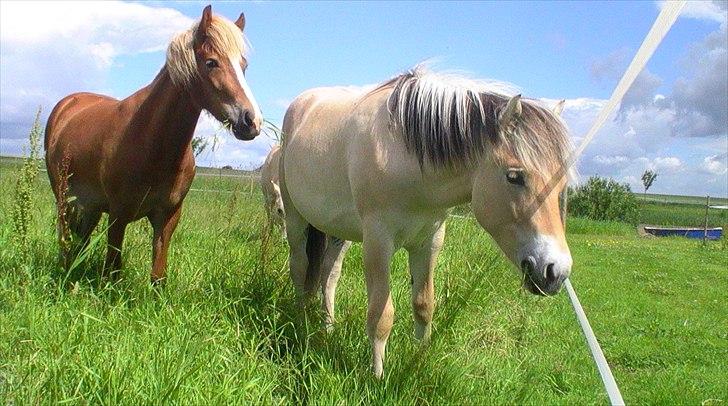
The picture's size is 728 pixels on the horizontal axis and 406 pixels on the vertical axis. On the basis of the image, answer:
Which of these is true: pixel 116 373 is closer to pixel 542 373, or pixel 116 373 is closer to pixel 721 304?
pixel 542 373

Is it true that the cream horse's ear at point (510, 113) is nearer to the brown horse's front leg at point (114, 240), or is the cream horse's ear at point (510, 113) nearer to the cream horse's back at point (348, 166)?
the cream horse's back at point (348, 166)

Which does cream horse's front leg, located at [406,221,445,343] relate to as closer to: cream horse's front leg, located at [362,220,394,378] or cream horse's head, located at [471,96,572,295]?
cream horse's front leg, located at [362,220,394,378]

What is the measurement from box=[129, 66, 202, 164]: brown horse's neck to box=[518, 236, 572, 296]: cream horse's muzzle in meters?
2.46

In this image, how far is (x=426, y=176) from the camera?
3.11 metres

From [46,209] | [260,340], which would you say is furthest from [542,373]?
[46,209]

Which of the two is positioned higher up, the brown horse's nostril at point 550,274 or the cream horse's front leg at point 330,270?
the brown horse's nostril at point 550,274

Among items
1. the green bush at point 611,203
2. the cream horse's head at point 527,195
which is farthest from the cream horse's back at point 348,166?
the green bush at point 611,203

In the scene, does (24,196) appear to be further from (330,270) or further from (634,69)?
(634,69)

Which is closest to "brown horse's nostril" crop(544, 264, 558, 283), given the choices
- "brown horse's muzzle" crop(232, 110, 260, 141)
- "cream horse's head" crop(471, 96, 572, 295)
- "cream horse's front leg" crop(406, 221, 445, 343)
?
"cream horse's head" crop(471, 96, 572, 295)

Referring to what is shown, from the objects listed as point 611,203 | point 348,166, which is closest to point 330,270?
point 348,166

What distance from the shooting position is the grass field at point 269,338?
2904mm

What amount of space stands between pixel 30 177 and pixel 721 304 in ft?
27.0

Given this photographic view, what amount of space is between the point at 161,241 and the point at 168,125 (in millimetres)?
792

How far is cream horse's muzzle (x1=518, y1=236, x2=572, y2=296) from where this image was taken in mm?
2609
